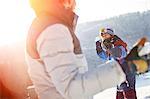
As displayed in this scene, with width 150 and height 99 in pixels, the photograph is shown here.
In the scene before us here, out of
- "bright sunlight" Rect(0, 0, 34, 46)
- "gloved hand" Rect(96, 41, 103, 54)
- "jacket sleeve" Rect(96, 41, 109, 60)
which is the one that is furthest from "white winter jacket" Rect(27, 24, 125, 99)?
"bright sunlight" Rect(0, 0, 34, 46)

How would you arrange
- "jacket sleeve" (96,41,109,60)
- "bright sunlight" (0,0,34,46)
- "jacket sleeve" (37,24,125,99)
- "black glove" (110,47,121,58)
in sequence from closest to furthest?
"jacket sleeve" (37,24,125,99) → "black glove" (110,47,121,58) → "jacket sleeve" (96,41,109,60) → "bright sunlight" (0,0,34,46)

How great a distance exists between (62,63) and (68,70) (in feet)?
0.08

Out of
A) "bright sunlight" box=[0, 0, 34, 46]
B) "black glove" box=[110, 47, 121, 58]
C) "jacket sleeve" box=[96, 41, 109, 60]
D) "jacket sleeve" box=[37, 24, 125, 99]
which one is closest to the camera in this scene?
"jacket sleeve" box=[37, 24, 125, 99]

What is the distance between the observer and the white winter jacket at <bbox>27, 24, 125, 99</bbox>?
104 centimetres

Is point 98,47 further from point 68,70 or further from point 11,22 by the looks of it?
point 68,70

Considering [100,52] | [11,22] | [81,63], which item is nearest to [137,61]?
[81,63]

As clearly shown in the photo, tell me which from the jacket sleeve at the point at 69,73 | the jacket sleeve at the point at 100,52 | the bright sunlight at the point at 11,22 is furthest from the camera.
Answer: the bright sunlight at the point at 11,22

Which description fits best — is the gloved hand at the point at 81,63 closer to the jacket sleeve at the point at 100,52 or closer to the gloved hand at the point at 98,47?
the jacket sleeve at the point at 100,52

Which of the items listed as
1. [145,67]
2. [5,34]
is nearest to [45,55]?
[145,67]

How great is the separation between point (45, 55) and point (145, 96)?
2741 mm

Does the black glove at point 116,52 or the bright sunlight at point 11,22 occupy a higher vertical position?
the bright sunlight at point 11,22

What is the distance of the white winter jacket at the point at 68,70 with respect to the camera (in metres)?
1.04

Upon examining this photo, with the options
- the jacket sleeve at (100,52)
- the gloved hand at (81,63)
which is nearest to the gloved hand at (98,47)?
the jacket sleeve at (100,52)

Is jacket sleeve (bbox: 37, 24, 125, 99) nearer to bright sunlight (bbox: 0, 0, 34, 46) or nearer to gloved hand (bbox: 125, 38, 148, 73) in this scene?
gloved hand (bbox: 125, 38, 148, 73)
